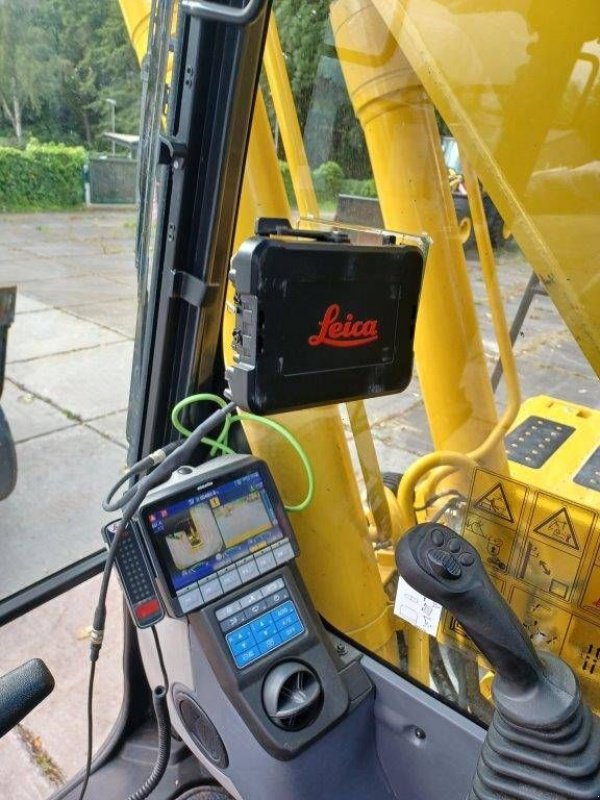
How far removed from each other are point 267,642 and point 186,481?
0.36 metres

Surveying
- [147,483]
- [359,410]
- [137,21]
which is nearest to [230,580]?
[147,483]

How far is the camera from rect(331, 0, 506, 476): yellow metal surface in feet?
3.53

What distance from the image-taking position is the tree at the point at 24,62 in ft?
3.75

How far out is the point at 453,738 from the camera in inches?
45.3

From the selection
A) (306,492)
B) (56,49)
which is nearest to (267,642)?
(306,492)

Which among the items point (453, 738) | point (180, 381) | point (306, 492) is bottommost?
point (453, 738)

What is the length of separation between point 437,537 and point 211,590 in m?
0.52

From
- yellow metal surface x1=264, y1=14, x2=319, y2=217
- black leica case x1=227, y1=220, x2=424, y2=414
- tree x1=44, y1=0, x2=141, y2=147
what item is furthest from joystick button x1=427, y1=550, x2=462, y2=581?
tree x1=44, y1=0, x2=141, y2=147

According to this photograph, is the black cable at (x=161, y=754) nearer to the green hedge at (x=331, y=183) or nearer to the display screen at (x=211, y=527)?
the display screen at (x=211, y=527)

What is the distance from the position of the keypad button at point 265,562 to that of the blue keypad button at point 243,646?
13 centimetres

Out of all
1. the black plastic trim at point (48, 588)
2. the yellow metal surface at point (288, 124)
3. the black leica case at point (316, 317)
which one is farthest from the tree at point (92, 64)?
the black plastic trim at point (48, 588)

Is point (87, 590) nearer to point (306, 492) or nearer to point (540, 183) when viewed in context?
point (306, 492)

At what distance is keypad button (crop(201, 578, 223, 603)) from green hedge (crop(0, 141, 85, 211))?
0.87 m

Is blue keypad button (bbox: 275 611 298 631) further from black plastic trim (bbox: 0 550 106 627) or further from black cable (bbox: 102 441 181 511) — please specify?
black plastic trim (bbox: 0 550 106 627)
